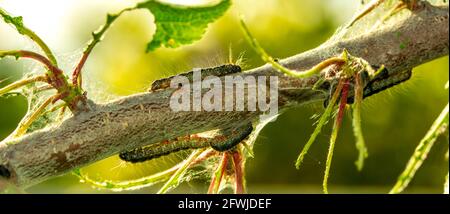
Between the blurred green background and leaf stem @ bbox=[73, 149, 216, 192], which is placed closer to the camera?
leaf stem @ bbox=[73, 149, 216, 192]

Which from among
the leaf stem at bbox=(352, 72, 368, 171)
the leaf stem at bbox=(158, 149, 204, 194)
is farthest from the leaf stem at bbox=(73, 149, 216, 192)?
the leaf stem at bbox=(352, 72, 368, 171)

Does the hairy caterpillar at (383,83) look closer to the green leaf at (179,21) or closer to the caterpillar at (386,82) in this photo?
the caterpillar at (386,82)

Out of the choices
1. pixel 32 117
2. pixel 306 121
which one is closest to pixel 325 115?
pixel 32 117

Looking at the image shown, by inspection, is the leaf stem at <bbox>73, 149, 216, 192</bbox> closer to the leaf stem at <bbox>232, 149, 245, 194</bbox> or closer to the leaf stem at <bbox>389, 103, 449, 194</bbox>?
the leaf stem at <bbox>232, 149, 245, 194</bbox>

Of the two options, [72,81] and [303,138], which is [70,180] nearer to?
[303,138]

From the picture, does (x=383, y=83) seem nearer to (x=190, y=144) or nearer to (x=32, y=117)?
(x=190, y=144)

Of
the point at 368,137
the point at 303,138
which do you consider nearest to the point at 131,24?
the point at 303,138
